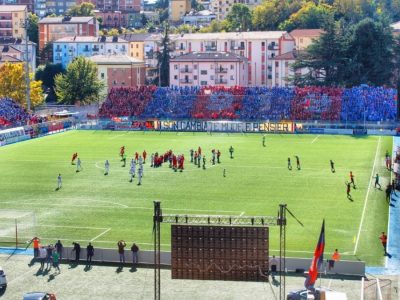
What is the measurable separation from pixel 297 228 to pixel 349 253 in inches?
194

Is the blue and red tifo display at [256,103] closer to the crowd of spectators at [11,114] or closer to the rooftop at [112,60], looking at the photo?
the crowd of spectators at [11,114]

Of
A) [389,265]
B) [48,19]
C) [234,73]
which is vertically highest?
[48,19]

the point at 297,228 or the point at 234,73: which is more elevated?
the point at 234,73

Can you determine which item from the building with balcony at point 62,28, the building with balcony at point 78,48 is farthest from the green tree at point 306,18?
the building with balcony at point 62,28

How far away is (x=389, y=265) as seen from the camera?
33.7 meters

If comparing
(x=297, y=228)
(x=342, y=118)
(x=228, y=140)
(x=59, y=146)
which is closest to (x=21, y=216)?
(x=297, y=228)

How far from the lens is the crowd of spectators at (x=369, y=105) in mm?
90375

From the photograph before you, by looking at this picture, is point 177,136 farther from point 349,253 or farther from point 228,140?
point 349,253

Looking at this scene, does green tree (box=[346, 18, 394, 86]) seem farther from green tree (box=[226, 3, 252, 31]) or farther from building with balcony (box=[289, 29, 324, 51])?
green tree (box=[226, 3, 252, 31])

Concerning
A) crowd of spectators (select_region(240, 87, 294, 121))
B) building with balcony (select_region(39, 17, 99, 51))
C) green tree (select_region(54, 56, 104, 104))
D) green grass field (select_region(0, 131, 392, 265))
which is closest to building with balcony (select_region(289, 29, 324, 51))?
green tree (select_region(54, 56, 104, 104))

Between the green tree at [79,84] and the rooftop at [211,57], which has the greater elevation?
the rooftop at [211,57]

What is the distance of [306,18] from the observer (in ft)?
493

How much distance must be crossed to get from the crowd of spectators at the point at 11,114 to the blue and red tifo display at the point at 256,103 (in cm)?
1180

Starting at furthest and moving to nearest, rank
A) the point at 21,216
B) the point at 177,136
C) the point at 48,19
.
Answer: the point at 48,19
the point at 177,136
the point at 21,216
